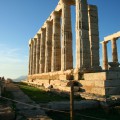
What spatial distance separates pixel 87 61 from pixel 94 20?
17.1ft

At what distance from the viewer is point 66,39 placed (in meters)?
21.2

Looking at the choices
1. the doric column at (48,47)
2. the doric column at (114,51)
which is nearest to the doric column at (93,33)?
the doric column at (114,51)

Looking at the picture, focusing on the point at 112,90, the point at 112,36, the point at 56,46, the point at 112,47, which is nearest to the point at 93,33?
the point at 56,46

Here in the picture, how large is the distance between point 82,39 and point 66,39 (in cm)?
379

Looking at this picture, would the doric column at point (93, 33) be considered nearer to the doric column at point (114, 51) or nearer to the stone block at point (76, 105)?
the doric column at point (114, 51)

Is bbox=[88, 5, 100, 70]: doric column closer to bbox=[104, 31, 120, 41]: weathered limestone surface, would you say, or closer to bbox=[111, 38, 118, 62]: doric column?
bbox=[104, 31, 120, 41]: weathered limestone surface

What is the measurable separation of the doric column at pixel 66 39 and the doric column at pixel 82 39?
3.14 meters

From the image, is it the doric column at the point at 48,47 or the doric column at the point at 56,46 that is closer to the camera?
the doric column at the point at 56,46

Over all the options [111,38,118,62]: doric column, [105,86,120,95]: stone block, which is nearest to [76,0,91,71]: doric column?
[105,86,120,95]: stone block

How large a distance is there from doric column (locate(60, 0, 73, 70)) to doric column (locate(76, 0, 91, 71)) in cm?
314

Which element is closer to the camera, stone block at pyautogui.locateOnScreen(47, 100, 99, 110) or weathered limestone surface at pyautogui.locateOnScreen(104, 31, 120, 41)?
stone block at pyautogui.locateOnScreen(47, 100, 99, 110)

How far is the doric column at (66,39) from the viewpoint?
67.8 feet

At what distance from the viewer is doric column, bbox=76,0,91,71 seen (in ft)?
57.2

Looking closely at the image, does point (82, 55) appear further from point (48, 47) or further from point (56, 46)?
point (48, 47)
